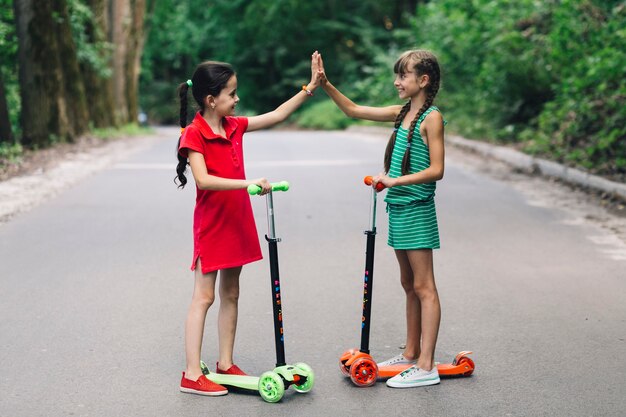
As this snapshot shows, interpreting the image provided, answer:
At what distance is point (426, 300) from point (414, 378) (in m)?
0.42

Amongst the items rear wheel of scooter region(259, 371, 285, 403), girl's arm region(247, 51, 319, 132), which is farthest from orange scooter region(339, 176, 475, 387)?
girl's arm region(247, 51, 319, 132)

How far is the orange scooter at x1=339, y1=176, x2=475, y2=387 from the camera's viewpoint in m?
4.59

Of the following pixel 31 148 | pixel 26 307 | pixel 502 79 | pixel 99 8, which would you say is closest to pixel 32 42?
pixel 31 148

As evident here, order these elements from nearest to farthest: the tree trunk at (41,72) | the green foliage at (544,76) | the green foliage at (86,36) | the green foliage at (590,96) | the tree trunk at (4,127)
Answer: the green foliage at (590,96)
the green foliage at (544,76)
the tree trunk at (4,127)
the tree trunk at (41,72)
the green foliage at (86,36)

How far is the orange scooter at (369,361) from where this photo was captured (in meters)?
4.59

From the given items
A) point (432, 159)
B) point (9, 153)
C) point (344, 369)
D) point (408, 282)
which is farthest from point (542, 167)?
point (344, 369)

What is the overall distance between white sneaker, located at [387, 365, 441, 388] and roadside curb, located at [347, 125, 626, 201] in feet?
22.5

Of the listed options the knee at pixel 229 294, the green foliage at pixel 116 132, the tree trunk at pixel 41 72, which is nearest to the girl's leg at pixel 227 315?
the knee at pixel 229 294

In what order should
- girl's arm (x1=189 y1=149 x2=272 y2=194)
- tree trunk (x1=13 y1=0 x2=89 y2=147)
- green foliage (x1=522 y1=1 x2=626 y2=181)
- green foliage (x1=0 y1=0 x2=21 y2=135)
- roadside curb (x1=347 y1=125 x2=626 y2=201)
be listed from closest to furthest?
girl's arm (x1=189 y1=149 x2=272 y2=194) < roadside curb (x1=347 y1=125 x2=626 y2=201) < green foliage (x1=522 y1=1 x2=626 y2=181) < tree trunk (x1=13 y1=0 x2=89 y2=147) < green foliage (x1=0 y1=0 x2=21 y2=135)

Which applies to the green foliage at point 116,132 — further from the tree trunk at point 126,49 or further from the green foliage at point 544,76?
the green foliage at point 544,76

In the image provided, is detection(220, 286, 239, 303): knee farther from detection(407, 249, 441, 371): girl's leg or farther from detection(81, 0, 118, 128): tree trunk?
detection(81, 0, 118, 128): tree trunk

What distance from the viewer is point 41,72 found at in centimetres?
1767

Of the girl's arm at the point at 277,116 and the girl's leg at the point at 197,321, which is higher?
the girl's arm at the point at 277,116

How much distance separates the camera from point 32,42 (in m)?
17.4
